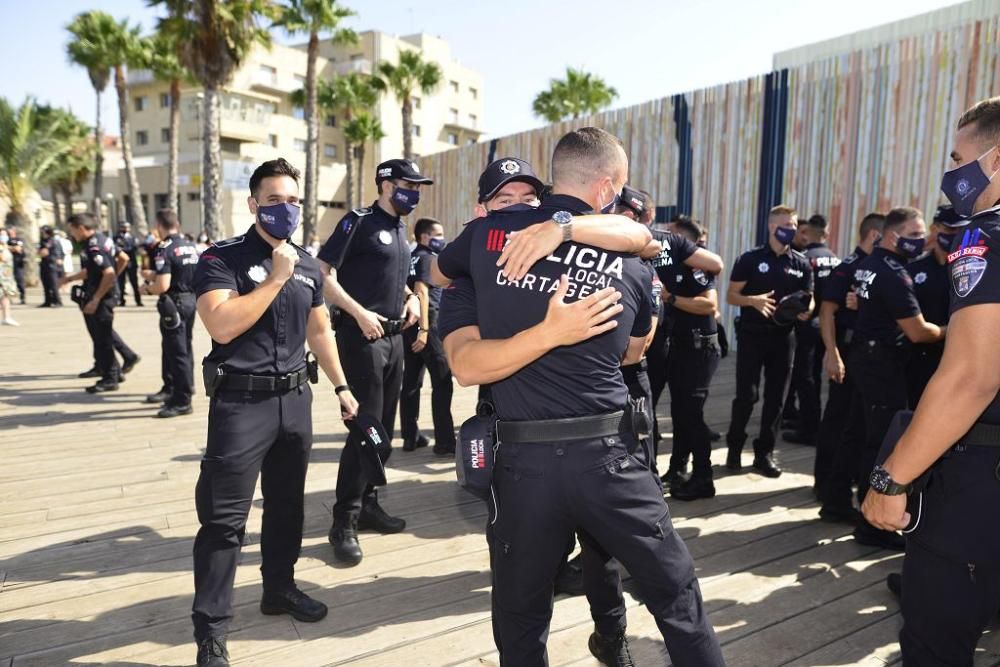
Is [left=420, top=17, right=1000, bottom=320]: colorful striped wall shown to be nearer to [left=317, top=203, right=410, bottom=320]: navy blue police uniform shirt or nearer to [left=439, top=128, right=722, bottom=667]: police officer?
[left=317, top=203, right=410, bottom=320]: navy blue police uniform shirt

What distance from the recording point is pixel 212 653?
2.62m

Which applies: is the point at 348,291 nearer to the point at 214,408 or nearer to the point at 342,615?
the point at 214,408

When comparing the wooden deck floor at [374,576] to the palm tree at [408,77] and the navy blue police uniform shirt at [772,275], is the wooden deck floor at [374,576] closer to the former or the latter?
the navy blue police uniform shirt at [772,275]

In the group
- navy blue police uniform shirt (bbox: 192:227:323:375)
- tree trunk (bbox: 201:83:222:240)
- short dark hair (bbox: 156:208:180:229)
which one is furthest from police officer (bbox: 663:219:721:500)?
tree trunk (bbox: 201:83:222:240)

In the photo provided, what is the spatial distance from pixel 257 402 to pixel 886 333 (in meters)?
3.65

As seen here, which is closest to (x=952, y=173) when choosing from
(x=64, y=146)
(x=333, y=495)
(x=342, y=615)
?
(x=342, y=615)

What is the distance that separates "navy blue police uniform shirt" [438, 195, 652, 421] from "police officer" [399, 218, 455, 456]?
361 centimetres

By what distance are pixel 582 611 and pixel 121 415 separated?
6037 mm

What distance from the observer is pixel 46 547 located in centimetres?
385

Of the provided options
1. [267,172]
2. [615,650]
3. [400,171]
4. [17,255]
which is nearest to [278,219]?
[267,172]

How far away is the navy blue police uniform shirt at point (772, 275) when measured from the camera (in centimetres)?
528

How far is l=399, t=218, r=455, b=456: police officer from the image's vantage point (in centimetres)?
572

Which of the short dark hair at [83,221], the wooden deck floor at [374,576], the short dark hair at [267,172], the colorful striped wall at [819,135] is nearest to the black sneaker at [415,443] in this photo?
the wooden deck floor at [374,576]

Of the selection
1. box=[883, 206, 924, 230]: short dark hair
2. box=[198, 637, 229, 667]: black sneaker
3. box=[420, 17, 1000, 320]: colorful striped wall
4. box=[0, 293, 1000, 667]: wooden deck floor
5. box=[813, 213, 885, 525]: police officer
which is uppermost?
box=[420, 17, 1000, 320]: colorful striped wall
